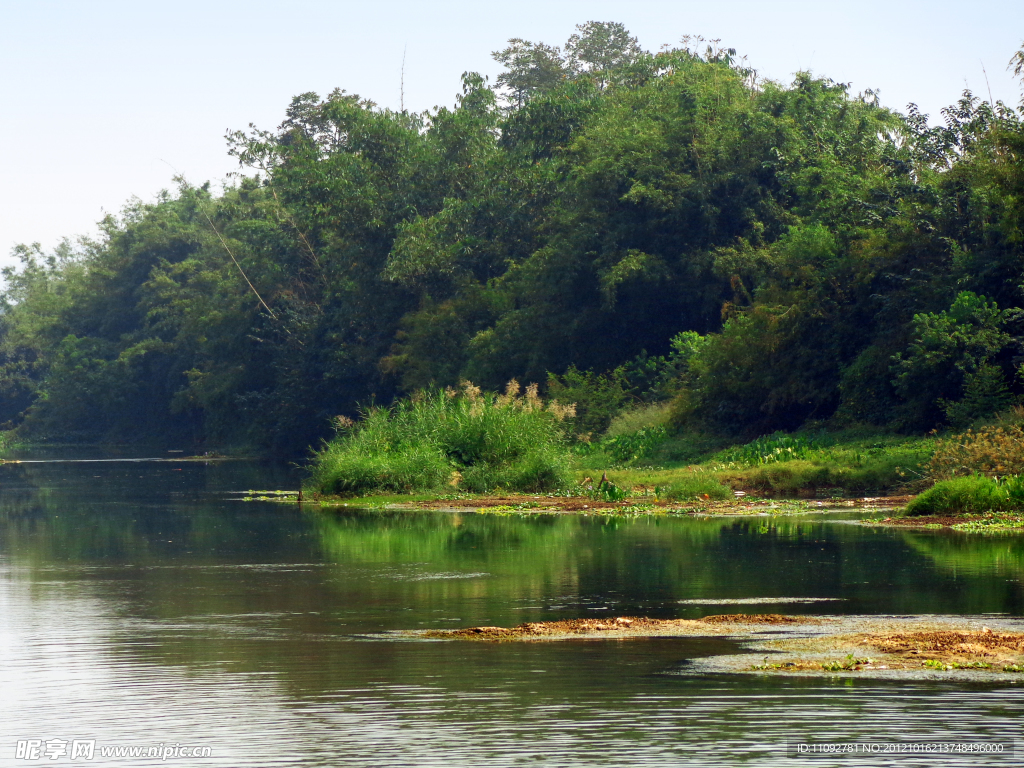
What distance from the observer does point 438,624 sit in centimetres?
1368

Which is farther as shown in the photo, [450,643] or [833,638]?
[450,643]

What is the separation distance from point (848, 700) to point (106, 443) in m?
74.0

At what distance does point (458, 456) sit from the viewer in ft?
108

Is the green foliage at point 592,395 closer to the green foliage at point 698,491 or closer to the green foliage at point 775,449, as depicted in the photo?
the green foliage at point 775,449

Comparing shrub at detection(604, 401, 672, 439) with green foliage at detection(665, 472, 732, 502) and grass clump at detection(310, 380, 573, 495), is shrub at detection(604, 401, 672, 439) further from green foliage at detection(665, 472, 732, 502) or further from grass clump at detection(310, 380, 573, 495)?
green foliage at detection(665, 472, 732, 502)

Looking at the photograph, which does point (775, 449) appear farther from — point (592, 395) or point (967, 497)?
point (592, 395)

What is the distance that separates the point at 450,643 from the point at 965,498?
14.1 meters

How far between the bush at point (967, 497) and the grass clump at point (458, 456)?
9838mm

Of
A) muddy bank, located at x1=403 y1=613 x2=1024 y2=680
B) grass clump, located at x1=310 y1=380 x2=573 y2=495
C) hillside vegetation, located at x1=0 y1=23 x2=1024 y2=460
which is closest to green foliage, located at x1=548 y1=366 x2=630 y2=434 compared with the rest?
hillside vegetation, located at x1=0 y1=23 x2=1024 y2=460

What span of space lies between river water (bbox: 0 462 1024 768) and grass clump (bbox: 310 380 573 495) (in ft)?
17.9

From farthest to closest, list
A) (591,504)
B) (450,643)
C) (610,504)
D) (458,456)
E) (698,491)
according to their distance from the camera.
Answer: (458,456) → (698,491) → (591,504) → (610,504) → (450,643)

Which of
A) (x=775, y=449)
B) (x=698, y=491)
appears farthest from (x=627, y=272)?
(x=698, y=491)

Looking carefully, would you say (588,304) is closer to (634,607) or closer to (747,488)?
(747,488)

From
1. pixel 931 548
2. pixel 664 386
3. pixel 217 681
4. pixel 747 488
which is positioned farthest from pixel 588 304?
pixel 217 681
